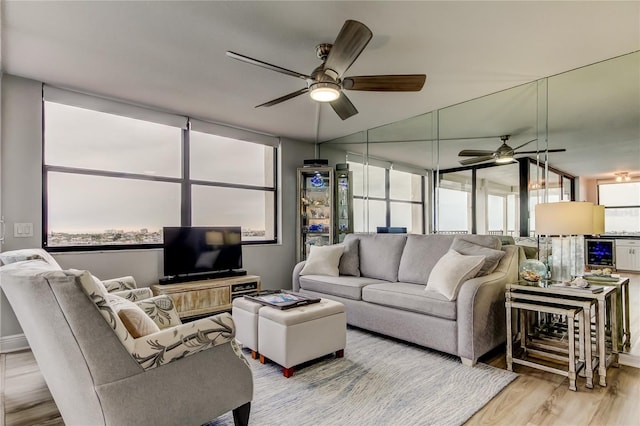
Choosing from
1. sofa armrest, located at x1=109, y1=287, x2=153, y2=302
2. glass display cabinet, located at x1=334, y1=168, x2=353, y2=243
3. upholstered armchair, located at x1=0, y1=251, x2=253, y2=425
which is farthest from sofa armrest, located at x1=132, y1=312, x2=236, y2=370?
glass display cabinet, located at x1=334, y1=168, x2=353, y2=243

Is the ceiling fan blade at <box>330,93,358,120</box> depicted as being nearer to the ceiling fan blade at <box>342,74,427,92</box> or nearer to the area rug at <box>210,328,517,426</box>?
the ceiling fan blade at <box>342,74,427,92</box>

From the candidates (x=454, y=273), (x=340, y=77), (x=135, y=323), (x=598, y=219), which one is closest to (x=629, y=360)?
(x=598, y=219)

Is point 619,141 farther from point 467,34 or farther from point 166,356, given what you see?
point 166,356

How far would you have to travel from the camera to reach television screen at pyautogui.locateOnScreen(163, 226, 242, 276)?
150 inches

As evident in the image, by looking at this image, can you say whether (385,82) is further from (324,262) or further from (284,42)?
(324,262)

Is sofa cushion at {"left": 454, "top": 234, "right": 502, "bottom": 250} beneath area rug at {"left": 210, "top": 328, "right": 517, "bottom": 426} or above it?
above

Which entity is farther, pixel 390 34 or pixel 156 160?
pixel 156 160

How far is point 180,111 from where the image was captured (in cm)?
401

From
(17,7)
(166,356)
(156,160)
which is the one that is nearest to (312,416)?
(166,356)

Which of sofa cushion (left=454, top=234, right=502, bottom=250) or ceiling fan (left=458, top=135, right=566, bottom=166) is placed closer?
sofa cushion (left=454, top=234, right=502, bottom=250)

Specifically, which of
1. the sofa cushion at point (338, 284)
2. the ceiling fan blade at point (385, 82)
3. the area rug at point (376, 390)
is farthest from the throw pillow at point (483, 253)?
the ceiling fan blade at point (385, 82)

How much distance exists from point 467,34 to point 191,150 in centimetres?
342

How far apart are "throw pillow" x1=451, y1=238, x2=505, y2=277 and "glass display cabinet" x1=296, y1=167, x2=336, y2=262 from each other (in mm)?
2293

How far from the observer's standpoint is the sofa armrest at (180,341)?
1375 mm
